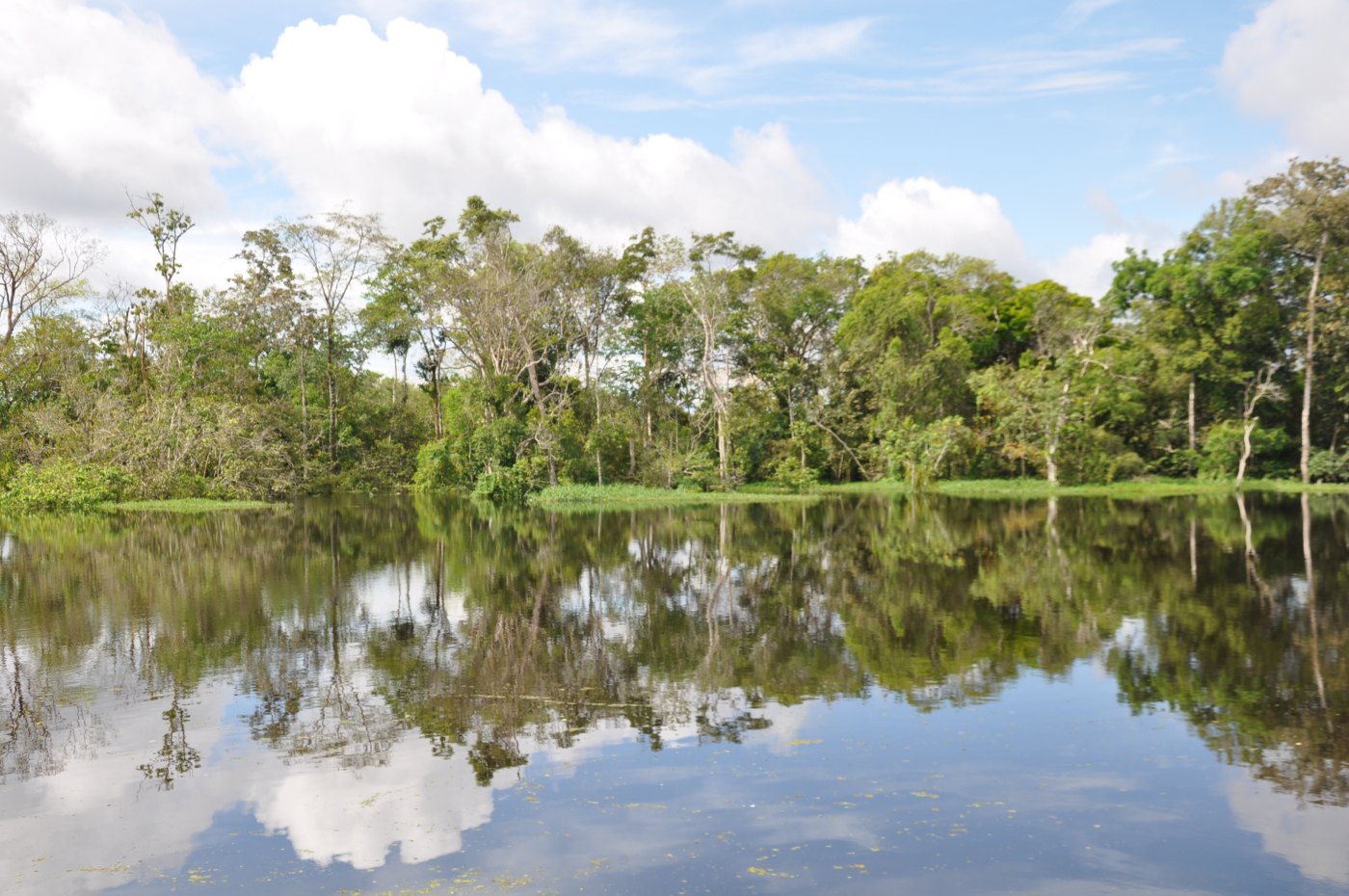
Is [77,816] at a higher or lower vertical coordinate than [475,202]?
lower

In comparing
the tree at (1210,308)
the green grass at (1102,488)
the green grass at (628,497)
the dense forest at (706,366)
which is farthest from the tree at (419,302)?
the tree at (1210,308)

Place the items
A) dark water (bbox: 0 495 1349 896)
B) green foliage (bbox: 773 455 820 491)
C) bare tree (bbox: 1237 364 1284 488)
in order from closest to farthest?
dark water (bbox: 0 495 1349 896) < bare tree (bbox: 1237 364 1284 488) < green foliage (bbox: 773 455 820 491)

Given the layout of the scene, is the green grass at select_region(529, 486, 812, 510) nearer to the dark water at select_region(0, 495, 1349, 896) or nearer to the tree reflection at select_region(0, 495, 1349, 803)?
the tree reflection at select_region(0, 495, 1349, 803)

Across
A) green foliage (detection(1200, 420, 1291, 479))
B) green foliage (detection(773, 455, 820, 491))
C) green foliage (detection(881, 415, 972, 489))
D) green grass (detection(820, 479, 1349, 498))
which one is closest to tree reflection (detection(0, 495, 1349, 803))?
green grass (detection(820, 479, 1349, 498))

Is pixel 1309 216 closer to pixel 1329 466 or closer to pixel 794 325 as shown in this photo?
pixel 1329 466

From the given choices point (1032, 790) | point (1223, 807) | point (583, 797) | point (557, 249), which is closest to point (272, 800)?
point (583, 797)

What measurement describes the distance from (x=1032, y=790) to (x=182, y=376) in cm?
3822

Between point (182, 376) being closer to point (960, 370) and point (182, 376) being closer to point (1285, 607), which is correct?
point (960, 370)

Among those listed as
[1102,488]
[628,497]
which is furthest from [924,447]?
[628,497]

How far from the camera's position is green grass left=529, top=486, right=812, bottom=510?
29.6 meters

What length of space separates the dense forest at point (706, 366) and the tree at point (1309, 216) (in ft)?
0.29

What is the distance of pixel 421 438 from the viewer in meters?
46.1

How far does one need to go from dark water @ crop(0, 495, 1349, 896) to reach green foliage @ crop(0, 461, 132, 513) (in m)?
14.9

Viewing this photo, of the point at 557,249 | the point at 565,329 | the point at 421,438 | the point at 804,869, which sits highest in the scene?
the point at 557,249
